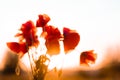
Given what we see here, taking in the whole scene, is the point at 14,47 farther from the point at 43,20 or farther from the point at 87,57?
the point at 87,57

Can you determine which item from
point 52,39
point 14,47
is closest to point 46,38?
point 52,39

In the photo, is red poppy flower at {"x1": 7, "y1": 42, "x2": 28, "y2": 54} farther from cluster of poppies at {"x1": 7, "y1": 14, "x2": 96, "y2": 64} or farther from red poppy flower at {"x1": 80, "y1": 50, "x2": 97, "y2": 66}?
red poppy flower at {"x1": 80, "y1": 50, "x2": 97, "y2": 66}

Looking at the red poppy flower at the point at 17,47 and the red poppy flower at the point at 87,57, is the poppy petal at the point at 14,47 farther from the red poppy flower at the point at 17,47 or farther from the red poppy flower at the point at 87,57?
the red poppy flower at the point at 87,57

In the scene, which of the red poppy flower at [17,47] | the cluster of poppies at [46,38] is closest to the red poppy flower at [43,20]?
the cluster of poppies at [46,38]

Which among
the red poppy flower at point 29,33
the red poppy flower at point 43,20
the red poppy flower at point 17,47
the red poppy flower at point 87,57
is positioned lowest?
the red poppy flower at point 87,57

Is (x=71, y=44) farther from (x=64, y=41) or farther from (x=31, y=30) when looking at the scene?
(x=31, y=30)

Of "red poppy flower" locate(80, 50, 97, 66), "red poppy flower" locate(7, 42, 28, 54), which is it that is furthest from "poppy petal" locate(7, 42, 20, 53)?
"red poppy flower" locate(80, 50, 97, 66)

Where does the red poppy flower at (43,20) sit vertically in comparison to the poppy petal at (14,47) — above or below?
above

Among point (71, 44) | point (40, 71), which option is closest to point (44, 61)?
point (40, 71)
